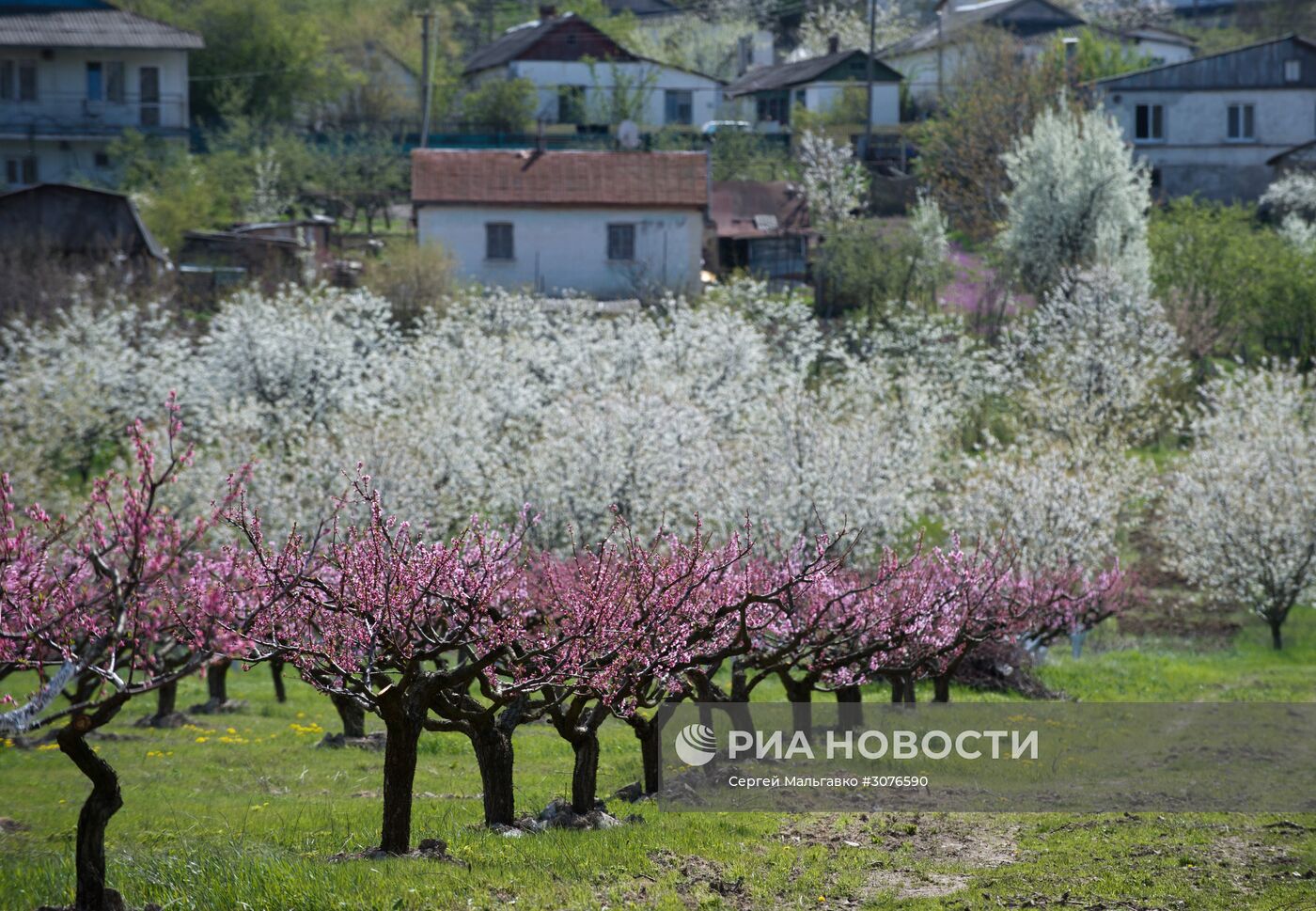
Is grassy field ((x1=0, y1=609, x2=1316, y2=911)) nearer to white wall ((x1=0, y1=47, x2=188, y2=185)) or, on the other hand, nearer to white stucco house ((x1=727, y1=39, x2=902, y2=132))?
white wall ((x1=0, y1=47, x2=188, y2=185))

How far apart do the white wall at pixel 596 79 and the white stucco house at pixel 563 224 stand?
24.7 m

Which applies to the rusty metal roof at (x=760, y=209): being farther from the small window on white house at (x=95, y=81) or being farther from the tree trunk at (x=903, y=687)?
the tree trunk at (x=903, y=687)

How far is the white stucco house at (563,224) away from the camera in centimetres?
5291

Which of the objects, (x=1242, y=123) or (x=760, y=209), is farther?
(x=1242, y=123)

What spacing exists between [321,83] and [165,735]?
6126 cm

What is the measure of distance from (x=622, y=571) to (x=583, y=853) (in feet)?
8.27

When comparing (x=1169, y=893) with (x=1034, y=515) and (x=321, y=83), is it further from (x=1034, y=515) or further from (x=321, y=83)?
(x=321, y=83)

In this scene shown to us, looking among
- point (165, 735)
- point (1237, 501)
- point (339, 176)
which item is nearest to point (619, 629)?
point (165, 735)

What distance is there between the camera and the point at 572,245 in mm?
53375

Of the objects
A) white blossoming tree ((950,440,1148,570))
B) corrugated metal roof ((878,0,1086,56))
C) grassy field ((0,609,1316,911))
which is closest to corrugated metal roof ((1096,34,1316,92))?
corrugated metal roof ((878,0,1086,56))

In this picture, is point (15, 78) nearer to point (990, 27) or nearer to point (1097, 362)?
point (990, 27)

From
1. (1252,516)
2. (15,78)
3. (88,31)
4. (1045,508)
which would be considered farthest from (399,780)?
(15,78)

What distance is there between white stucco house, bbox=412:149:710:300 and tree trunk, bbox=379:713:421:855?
40.7m

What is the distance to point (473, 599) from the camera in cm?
1268
